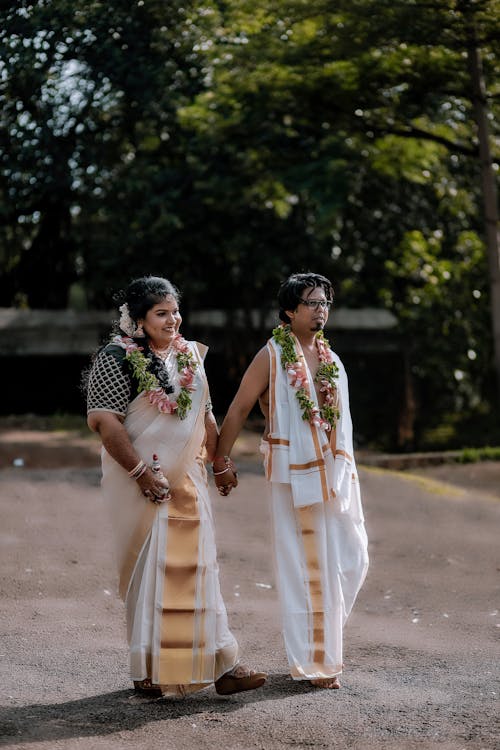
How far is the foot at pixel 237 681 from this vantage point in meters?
4.59

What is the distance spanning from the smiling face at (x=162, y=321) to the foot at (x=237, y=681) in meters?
1.45

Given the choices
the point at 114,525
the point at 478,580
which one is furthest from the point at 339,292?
the point at 114,525

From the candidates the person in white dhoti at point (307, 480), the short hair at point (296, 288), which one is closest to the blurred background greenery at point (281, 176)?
the short hair at point (296, 288)

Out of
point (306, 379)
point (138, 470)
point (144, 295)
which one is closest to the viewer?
point (138, 470)

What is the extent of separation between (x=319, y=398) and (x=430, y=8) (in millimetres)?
6482

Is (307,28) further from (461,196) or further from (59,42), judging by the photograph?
(461,196)

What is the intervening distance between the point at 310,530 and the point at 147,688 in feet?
3.26

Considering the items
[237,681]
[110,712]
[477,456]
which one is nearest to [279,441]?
[237,681]

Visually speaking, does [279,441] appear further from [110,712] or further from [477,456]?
[477,456]

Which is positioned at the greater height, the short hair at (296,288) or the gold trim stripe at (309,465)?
the short hair at (296,288)

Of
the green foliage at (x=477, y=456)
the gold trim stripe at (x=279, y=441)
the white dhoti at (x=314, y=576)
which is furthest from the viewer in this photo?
the green foliage at (x=477, y=456)

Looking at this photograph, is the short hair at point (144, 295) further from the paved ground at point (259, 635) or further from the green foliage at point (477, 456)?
the green foliage at point (477, 456)

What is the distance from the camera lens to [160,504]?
4.61 m

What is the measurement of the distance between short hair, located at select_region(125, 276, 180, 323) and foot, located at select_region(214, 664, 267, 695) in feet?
5.15
